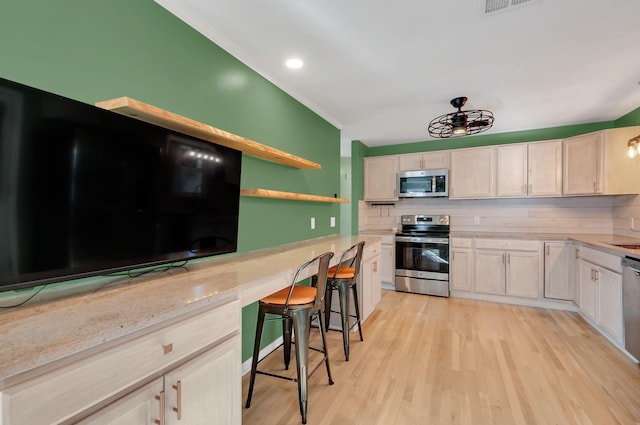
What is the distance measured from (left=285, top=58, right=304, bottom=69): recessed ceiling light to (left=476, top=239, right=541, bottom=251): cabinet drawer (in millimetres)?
3302

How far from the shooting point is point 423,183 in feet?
15.1

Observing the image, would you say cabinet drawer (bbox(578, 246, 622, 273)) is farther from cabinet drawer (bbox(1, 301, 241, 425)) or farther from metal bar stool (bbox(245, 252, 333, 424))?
cabinet drawer (bbox(1, 301, 241, 425))

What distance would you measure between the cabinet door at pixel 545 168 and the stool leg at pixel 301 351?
12.6 feet

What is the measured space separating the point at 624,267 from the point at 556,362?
1.00 meters

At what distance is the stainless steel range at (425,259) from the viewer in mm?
4230

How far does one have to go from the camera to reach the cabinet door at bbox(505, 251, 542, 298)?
379 cm

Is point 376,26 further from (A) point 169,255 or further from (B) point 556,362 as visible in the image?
(B) point 556,362

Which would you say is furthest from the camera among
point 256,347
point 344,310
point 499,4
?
point 344,310

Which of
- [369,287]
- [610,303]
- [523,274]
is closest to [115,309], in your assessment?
[369,287]

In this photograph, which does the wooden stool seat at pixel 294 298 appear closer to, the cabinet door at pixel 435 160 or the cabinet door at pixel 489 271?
→ the cabinet door at pixel 489 271

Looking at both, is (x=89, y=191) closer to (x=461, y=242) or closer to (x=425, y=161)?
(x=461, y=242)

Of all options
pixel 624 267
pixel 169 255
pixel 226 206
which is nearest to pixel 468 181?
pixel 624 267

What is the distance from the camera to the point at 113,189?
1.25 m

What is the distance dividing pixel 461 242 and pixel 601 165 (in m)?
1.80
